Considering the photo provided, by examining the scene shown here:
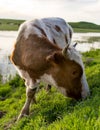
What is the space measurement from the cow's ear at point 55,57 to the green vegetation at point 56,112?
3.38ft

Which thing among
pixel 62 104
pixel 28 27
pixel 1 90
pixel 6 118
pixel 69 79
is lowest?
pixel 1 90

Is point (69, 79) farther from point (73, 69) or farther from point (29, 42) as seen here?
point (29, 42)

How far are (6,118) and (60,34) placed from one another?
307 centimetres

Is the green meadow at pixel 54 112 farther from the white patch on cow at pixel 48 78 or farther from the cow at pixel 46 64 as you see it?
the white patch on cow at pixel 48 78

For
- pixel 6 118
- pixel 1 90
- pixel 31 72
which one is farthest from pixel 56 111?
pixel 1 90

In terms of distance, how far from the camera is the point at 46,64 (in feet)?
28.2

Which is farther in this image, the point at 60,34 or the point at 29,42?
the point at 60,34

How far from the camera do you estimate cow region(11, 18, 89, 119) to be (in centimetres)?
848

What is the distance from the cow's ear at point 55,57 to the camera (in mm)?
8375

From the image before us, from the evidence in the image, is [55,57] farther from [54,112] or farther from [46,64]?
[54,112]

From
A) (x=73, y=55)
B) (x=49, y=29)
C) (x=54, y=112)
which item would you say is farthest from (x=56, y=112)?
(x=49, y=29)

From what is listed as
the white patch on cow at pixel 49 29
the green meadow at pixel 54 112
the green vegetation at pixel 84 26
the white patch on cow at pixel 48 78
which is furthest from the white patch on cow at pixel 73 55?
the green vegetation at pixel 84 26

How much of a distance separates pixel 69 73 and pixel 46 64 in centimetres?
56

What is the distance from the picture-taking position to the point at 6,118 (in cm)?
976
